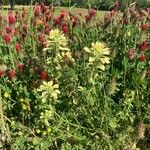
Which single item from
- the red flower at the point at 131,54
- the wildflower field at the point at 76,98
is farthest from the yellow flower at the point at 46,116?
the red flower at the point at 131,54

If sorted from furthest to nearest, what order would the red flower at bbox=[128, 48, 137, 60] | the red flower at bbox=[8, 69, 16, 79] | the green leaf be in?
the red flower at bbox=[8, 69, 16, 79]
the red flower at bbox=[128, 48, 137, 60]
the green leaf

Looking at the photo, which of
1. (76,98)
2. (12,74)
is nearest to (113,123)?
(76,98)

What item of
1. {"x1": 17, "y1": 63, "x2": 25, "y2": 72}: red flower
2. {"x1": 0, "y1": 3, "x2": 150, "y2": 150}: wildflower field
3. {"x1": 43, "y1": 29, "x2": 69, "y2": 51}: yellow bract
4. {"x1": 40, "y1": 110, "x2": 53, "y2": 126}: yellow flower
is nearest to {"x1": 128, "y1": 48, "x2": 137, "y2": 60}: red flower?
{"x1": 0, "y1": 3, "x2": 150, "y2": 150}: wildflower field

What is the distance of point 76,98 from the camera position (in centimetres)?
306

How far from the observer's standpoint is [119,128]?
3084 mm

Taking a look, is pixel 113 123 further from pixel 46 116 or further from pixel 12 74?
pixel 12 74

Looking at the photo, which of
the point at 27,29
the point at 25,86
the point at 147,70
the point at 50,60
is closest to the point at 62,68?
the point at 50,60

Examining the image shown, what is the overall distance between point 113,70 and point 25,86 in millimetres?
625

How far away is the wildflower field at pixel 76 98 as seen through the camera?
9.68ft

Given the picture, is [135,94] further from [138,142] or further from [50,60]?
[50,60]

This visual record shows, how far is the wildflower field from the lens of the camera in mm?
2949

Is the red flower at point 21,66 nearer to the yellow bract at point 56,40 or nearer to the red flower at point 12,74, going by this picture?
the red flower at point 12,74

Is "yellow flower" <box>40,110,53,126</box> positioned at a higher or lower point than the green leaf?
higher

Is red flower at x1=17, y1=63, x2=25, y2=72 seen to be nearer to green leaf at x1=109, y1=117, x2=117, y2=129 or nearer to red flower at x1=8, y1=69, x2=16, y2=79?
red flower at x1=8, y1=69, x2=16, y2=79
